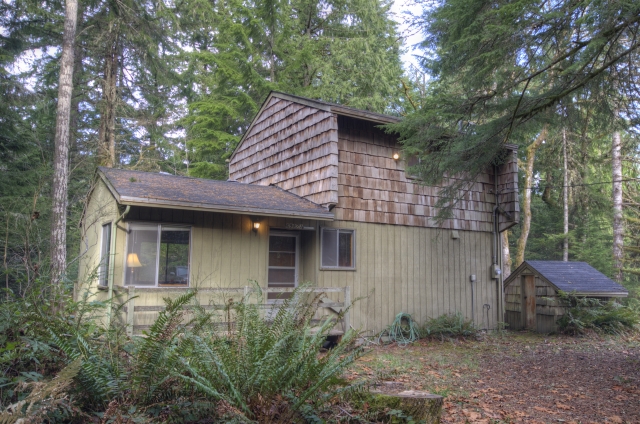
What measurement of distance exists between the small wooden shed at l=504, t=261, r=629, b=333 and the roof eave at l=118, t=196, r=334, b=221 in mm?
6756

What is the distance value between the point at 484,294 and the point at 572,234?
417 inches

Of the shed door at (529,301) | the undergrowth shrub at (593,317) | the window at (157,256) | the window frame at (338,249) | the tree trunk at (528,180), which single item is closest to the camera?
the window at (157,256)

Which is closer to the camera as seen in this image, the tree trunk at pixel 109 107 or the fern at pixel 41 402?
the fern at pixel 41 402

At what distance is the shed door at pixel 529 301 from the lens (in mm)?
13406

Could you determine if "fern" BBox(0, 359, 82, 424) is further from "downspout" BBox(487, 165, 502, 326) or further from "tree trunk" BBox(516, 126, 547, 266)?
"tree trunk" BBox(516, 126, 547, 266)

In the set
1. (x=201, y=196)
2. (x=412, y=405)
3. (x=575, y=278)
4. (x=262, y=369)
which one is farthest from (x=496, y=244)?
(x=262, y=369)

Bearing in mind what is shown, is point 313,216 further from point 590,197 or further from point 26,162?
point 590,197

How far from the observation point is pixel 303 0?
18.6 meters

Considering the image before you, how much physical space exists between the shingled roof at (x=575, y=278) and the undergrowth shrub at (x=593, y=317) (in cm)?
26

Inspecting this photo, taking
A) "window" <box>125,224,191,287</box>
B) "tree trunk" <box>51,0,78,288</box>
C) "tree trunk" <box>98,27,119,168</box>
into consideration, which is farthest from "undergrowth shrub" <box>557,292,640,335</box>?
"tree trunk" <box>98,27,119,168</box>

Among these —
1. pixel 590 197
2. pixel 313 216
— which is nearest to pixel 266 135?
pixel 313 216

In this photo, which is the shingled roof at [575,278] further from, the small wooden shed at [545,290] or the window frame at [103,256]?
the window frame at [103,256]

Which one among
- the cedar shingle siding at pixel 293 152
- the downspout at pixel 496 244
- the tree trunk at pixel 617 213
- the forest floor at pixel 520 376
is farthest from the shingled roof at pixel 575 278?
the cedar shingle siding at pixel 293 152

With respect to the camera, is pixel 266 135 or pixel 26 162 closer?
pixel 266 135
